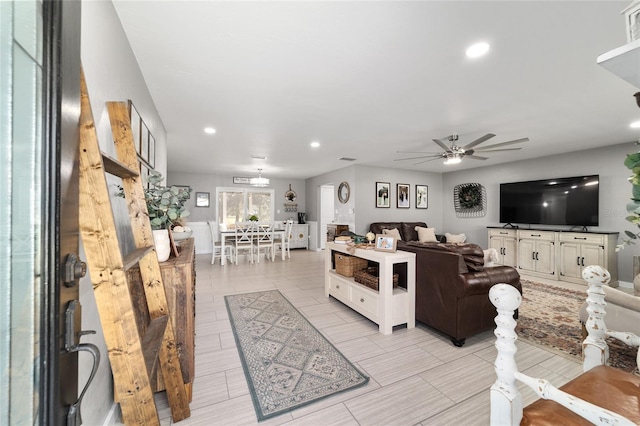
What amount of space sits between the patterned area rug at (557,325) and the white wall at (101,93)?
3.35 m

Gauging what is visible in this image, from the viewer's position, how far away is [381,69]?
2.07m

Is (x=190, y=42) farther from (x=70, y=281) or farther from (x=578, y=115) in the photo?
(x=578, y=115)

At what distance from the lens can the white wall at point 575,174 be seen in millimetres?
4250

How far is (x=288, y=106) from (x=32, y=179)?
102 inches

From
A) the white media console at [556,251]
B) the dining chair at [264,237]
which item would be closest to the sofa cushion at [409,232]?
the white media console at [556,251]

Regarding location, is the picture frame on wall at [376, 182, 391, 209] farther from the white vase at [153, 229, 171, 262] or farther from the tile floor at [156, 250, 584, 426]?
the white vase at [153, 229, 171, 262]

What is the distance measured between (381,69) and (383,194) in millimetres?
4688

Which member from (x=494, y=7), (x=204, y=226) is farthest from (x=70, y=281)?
(x=204, y=226)

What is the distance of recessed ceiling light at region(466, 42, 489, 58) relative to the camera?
1.77 m

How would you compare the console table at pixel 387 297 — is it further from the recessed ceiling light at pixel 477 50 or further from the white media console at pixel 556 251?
the white media console at pixel 556 251

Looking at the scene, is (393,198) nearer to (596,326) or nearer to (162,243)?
(596,326)

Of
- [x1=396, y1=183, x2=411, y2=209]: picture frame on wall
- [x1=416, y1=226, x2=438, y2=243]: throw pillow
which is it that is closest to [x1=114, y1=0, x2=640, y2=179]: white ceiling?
[x1=416, y1=226, x2=438, y2=243]: throw pillow

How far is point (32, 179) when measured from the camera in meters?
0.49

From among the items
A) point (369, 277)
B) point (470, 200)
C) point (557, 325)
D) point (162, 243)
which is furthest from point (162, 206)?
point (470, 200)
